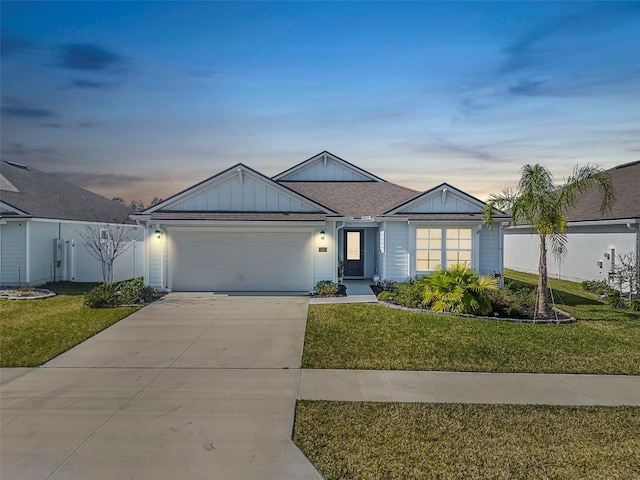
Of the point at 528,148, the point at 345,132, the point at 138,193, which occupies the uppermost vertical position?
the point at 345,132

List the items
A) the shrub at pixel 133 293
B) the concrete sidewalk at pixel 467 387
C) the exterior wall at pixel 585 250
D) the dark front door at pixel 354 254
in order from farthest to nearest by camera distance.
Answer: the dark front door at pixel 354 254 < the exterior wall at pixel 585 250 < the shrub at pixel 133 293 < the concrete sidewalk at pixel 467 387

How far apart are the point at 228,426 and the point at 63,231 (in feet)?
53.6

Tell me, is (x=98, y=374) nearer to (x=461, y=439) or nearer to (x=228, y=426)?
(x=228, y=426)

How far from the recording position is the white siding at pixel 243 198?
14672mm

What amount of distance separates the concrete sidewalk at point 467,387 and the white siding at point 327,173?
14759 millimetres

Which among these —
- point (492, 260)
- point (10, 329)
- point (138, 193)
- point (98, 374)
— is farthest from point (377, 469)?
point (138, 193)

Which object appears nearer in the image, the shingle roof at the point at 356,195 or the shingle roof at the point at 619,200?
the shingle roof at the point at 619,200

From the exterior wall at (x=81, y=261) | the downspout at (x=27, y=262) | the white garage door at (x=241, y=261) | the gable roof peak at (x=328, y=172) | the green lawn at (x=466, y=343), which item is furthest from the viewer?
the gable roof peak at (x=328, y=172)

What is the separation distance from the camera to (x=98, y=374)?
22.1 feet

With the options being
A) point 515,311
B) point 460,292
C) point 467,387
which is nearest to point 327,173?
point 460,292

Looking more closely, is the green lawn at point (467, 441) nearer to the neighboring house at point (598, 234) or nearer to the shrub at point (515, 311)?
the shrub at point (515, 311)

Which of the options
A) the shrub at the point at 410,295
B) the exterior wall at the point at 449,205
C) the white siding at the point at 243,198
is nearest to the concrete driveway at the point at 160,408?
the shrub at the point at 410,295

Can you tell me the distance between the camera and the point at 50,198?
60.5 ft

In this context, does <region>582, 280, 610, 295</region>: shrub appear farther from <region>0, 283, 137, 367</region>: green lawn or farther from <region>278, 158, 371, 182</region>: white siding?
<region>0, 283, 137, 367</region>: green lawn
